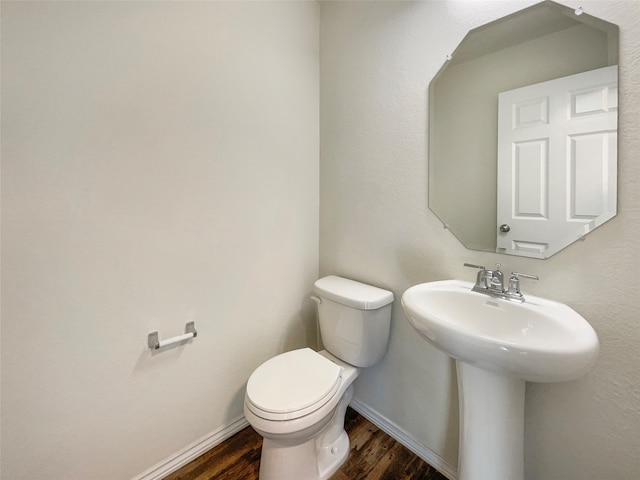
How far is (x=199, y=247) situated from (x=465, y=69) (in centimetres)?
138

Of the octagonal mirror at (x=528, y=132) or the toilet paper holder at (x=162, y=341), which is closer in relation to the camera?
the octagonal mirror at (x=528, y=132)

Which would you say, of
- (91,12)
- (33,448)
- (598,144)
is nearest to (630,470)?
(598,144)

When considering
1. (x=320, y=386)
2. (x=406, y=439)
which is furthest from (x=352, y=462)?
(x=320, y=386)

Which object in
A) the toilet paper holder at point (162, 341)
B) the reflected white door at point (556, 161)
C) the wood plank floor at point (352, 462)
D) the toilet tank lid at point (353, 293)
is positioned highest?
the reflected white door at point (556, 161)

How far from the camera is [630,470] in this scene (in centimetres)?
80

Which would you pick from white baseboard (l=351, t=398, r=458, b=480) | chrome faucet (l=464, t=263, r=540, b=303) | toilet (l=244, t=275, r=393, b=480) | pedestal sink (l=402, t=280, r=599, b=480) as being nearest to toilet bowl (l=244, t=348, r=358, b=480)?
toilet (l=244, t=275, r=393, b=480)

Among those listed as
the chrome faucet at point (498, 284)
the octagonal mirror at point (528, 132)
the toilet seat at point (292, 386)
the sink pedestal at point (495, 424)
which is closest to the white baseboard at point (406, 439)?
the sink pedestal at point (495, 424)

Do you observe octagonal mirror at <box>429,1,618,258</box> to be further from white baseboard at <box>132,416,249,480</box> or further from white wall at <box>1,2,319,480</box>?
white baseboard at <box>132,416,249,480</box>

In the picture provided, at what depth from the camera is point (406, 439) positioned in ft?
4.41

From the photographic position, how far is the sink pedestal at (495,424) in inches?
34.2

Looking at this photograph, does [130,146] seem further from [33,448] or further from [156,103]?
[33,448]

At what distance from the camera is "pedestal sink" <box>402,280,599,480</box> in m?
0.65

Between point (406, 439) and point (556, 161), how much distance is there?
4.56ft

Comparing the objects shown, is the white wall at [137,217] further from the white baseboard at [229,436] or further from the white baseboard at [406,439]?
the white baseboard at [406,439]
